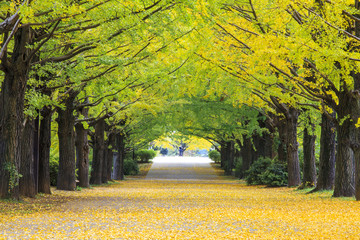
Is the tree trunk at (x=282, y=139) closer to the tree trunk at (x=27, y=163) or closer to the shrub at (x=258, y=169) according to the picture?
the shrub at (x=258, y=169)

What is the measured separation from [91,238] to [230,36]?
1011 centimetres

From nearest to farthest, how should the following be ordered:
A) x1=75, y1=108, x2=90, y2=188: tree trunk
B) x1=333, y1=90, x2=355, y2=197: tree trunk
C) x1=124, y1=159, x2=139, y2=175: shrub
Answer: x1=333, y1=90, x2=355, y2=197: tree trunk, x1=75, y1=108, x2=90, y2=188: tree trunk, x1=124, y1=159, x2=139, y2=175: shrub

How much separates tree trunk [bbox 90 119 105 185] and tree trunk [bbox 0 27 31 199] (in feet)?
48.4

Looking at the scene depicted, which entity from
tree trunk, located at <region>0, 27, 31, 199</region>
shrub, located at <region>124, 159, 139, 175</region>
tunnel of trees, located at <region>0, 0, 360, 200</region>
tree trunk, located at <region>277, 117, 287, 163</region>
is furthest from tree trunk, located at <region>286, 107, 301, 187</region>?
shrub, located at <region>124, 159, 139, 175</region>

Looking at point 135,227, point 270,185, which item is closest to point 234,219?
point 135,227

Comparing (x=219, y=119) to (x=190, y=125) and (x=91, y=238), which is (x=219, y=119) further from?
(x=91, y=238)

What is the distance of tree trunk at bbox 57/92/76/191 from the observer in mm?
19969

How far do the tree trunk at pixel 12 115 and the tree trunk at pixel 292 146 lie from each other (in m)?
13.6

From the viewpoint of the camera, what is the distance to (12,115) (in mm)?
12594

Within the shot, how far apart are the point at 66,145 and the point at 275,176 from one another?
441 inches

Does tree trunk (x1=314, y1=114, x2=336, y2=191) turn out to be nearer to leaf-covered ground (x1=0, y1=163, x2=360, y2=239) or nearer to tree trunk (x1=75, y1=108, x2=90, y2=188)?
leaf-covered ground (x1=0, y1=163, x2=360, y2=239)

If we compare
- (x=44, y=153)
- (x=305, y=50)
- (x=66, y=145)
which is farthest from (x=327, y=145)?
(x=66, y=145)

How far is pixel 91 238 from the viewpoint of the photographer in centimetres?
769

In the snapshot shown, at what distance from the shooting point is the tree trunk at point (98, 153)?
27594 millimetres
